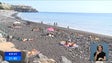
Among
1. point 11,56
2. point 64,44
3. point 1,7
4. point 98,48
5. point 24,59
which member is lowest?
point 1,7

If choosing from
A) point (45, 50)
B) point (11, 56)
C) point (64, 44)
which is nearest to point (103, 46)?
point (11, 56)

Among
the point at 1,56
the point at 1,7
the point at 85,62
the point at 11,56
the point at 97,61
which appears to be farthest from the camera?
the point at 1,7

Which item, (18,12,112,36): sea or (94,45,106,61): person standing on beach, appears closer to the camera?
(94,45,106,61): person standing on beach

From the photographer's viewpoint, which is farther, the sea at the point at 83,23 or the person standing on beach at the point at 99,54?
the sea at the point at 83,23

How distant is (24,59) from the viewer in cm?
1170

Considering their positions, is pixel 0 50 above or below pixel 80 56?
above

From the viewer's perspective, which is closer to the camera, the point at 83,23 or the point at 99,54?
the point at 99,54

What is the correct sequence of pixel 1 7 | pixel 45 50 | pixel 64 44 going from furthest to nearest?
pixel 1 7 < pixel 64 44 < pixel 45 50

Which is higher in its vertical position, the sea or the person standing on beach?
the person standing on beach

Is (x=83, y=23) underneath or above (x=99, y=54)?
underneath

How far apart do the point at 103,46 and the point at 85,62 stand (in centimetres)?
1005

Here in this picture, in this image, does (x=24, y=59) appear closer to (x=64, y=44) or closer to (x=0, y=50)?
(x=0, y=50)

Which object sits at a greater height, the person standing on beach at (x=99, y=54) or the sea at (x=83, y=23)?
the person standing on beach at (x=99, y=54)

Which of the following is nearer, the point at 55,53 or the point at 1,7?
the point at 55,53
